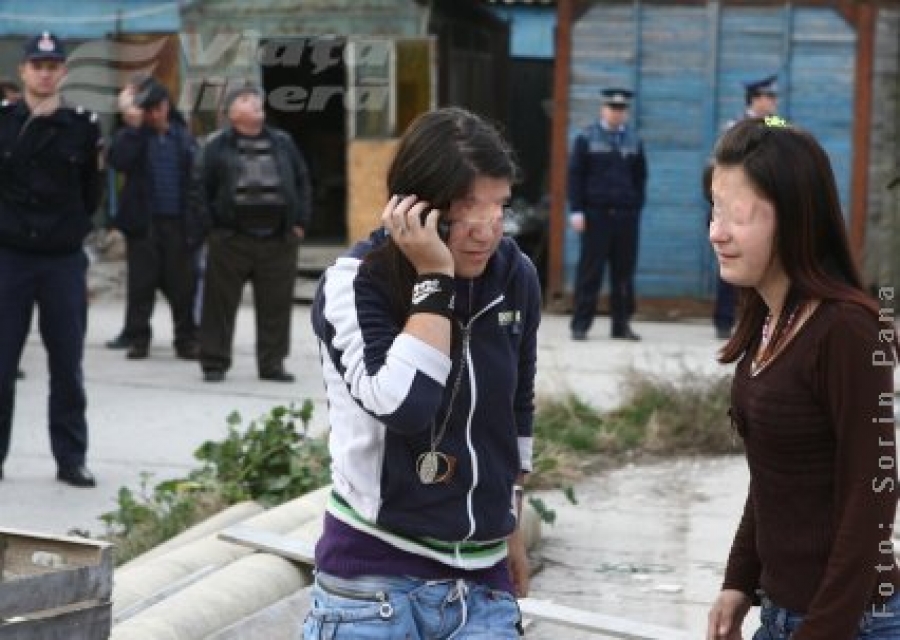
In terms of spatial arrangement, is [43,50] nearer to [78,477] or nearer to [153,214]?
[78,477]

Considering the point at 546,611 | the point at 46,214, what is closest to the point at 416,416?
the point at 546,611

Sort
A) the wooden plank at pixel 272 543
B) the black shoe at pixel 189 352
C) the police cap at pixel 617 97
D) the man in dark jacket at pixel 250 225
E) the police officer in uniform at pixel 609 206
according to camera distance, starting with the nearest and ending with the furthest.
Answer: the wooden plank at pixel 272 543 < the man in dark jacket at pixel 250 225 < the black shoe at pixel 189 352 < the police cap at pixel 617 97 < the police officer in uniform at pixel 609 206

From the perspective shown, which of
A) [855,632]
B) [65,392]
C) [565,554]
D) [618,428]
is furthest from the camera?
[618,428]

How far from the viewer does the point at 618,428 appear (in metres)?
9.50

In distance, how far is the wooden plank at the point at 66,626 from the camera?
3850 mm

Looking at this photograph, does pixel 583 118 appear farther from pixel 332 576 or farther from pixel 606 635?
pixel 332 576

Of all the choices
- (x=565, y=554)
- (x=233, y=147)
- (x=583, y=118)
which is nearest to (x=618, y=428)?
(x=565, y=554)

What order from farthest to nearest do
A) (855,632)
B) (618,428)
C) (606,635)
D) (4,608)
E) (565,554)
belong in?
(618,428)
(565,554)
(606,635)
(4,608)
(855,632)

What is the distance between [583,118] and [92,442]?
25.3 ft

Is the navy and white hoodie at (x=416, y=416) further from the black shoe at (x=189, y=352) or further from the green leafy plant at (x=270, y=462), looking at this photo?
the black shoe at (x=189, y=352)

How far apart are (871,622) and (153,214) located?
10.7 metres

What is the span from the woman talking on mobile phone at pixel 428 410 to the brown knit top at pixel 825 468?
0.51m

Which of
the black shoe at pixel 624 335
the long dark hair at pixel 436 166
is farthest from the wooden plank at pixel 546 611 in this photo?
the black shoe at pixel 624 335

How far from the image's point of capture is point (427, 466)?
3.40 m
